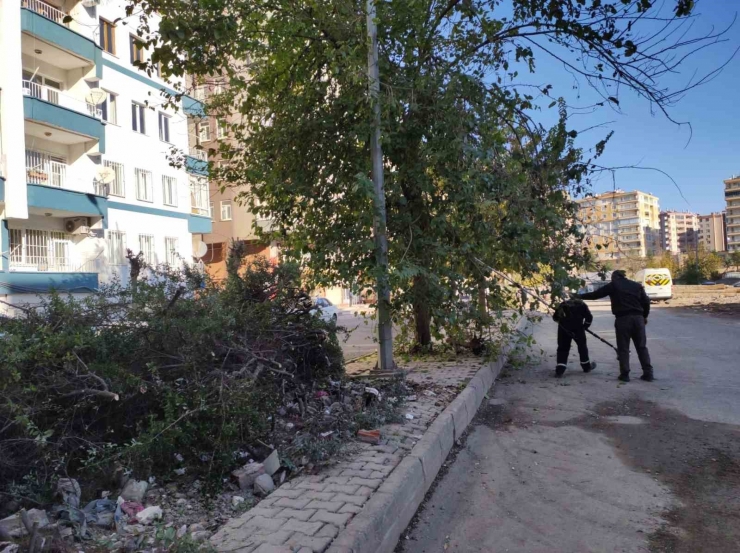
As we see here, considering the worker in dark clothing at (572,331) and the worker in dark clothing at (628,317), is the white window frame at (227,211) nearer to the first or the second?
the worker in dark clothing at (572,331)

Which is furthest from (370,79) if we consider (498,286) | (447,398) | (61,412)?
(61,412)

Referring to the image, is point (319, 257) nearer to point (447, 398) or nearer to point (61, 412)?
point (447, 398)

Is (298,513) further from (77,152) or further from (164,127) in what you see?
(164,127)

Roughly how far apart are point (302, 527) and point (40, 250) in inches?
863

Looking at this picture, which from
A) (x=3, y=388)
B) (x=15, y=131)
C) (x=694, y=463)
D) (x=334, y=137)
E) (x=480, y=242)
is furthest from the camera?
(x=15, y=131)

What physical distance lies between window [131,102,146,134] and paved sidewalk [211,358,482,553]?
2406cm

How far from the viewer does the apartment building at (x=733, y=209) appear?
15512 cm

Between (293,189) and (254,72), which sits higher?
(254,72)

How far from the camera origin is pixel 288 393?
6.02 m

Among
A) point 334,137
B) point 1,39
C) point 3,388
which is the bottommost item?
point 3,388

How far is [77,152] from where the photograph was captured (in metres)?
23.1

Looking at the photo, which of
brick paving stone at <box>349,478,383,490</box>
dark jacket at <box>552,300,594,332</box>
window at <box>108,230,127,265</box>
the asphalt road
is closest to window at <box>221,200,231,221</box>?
window at <box>108,230,127,265</box>

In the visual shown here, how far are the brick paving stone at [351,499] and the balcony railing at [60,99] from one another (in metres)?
21.6

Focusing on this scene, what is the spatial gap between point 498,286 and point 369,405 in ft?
11.7
